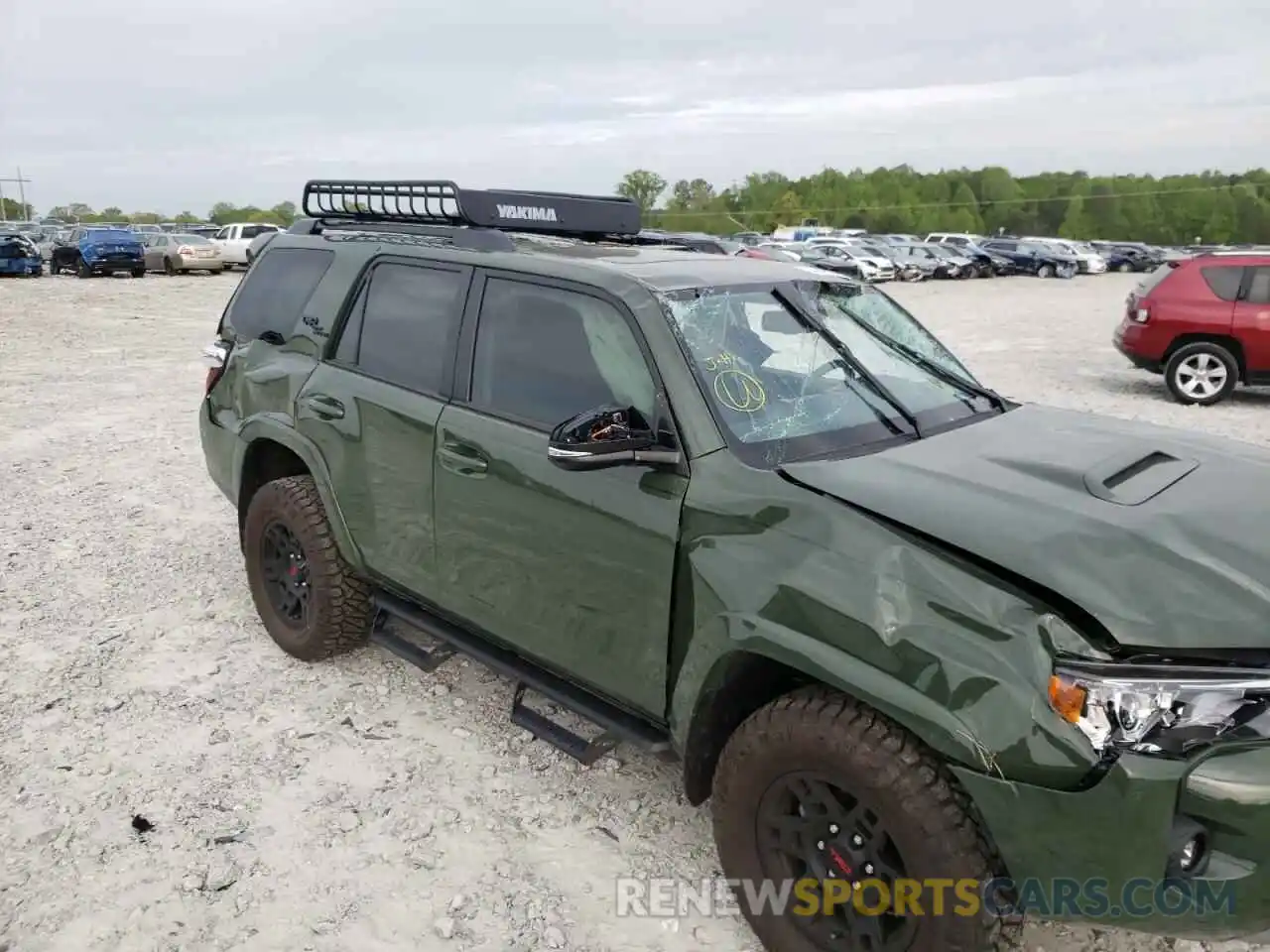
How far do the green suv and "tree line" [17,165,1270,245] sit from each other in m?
98.2

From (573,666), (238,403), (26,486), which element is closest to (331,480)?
(238,403)

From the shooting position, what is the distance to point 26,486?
273 inches

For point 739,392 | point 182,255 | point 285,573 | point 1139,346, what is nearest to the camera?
point 739,392

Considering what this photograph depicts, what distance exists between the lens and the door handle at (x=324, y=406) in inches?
154

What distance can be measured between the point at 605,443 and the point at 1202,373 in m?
10.3

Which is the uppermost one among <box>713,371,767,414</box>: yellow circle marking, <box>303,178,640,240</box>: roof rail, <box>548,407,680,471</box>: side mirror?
<box>303,178,640,240</box>: roof rail

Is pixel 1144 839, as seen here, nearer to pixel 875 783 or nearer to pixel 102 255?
pixel 875 783

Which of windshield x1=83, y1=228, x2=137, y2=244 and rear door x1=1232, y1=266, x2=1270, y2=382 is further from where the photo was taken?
windshield x1=83, y1=228, x2=137, y2=244

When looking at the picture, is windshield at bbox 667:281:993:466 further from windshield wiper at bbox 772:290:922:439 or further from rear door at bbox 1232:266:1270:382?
rear door at bbox 1232:266:1270:382

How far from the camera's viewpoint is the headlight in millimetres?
2008

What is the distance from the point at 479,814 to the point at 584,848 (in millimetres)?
402

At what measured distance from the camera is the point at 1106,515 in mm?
2385

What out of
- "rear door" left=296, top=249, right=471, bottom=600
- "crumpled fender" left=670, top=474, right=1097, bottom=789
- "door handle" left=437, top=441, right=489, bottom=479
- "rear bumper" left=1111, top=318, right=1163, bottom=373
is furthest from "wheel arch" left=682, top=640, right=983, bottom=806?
"rear bumper" left=1111, top=318, right=1163, bottom=373

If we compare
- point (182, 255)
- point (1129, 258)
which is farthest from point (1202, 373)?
point (1129, 258)
